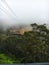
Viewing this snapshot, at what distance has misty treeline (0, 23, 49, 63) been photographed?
2625 millimetres

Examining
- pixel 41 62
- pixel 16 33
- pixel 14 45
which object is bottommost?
pixel 41 62

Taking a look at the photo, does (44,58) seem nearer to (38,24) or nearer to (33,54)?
(33,54)

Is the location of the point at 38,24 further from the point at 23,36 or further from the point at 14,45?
Result: the point at 14,45

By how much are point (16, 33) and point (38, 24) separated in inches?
13.2

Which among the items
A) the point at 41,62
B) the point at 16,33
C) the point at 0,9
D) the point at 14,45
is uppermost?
the point at 0,9

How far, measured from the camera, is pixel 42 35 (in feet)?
8.92

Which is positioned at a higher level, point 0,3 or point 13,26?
point 0,3

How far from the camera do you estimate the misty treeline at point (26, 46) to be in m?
2.62

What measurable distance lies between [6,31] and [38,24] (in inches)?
18.2

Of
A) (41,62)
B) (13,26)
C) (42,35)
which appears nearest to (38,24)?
(42,35)

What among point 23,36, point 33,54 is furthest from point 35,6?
point 33,54

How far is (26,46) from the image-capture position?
2.70m

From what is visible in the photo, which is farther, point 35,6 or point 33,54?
point 35,6

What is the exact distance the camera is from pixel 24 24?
9.03 feet
